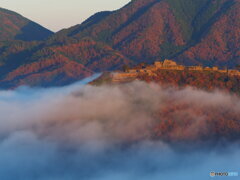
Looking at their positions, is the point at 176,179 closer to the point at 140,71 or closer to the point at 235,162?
the point at 235,162

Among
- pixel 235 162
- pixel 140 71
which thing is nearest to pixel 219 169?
pixel 235 162

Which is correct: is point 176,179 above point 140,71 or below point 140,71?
below

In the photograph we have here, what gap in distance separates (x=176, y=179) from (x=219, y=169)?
19620 millimetres

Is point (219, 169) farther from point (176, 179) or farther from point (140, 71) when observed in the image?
point (140, 71)

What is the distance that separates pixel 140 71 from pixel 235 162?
56861 mm

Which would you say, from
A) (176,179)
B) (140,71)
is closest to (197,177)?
(176,179)

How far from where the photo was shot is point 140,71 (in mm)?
198500

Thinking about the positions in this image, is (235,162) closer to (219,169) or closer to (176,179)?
(219,169)

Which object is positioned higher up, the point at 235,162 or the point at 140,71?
the point at 140,71

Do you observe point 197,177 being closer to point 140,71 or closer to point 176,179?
point 176,179

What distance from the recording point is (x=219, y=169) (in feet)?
654

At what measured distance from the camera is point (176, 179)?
196125 millimetres

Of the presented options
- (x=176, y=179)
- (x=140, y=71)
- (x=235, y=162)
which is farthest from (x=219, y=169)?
(x=140, y=71)

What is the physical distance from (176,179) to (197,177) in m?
9.36
